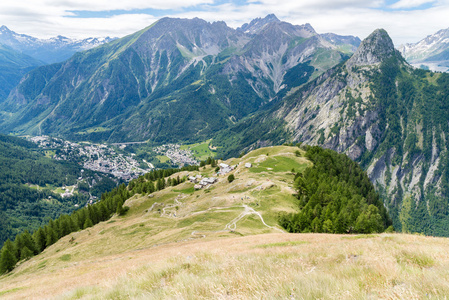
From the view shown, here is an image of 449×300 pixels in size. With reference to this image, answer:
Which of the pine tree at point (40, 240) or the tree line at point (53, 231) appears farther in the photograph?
the pine tree at point (40, 240)

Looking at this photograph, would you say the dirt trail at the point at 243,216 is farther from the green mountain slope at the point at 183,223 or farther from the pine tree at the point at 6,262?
the pine tree at the point at 6,262

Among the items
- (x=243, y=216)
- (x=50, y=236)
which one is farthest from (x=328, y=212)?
(x=50, y=236)

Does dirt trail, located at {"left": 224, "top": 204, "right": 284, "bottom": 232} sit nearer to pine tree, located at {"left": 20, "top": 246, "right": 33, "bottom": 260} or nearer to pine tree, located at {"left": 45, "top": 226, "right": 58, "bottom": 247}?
pine tree, located at {"left": 20, "top": 246, "right": 33, "bottom": 260}

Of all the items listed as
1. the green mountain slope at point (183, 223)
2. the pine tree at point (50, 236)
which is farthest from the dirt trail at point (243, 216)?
the pine tree at point (50, 236)

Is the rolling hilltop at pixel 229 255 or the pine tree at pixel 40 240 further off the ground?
the rolling hilltop at pixel 229 255

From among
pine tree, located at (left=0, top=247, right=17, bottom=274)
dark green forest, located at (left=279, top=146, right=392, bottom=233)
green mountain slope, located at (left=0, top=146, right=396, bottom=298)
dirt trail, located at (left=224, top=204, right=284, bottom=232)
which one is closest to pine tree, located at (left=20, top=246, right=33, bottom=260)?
pine tree, located at (left=0, top=247, right=17, bottom=274)

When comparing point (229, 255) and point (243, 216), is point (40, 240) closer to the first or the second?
point (243, 216)

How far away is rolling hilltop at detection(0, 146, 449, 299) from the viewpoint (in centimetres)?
655

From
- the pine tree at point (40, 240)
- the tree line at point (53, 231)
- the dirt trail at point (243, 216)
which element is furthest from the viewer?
the pine tree at point (40, 240)

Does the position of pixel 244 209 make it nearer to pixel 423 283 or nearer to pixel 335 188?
pixel 335 188

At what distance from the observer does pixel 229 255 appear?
1407 cm

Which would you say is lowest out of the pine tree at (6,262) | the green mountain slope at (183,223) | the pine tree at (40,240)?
the pine tree at (40,240)

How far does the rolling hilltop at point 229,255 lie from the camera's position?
6549 mm

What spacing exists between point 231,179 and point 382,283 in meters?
84.6
